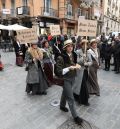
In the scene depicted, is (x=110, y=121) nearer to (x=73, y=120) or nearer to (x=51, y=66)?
(x=73, y=120)

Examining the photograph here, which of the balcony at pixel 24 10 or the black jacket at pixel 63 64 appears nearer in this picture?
the black jacket at pixel 63 64

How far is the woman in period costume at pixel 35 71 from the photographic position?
5914 mm

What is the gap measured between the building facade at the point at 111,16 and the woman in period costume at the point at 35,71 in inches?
1301

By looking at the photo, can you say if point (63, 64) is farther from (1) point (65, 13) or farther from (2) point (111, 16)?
(2) point (111, 16)

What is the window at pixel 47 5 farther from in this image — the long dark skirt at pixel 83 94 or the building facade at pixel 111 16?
the long dark skirt at pixel 83 94

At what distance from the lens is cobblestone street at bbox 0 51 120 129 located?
4.45 meters

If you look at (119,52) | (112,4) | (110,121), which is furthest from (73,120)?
(112,4)

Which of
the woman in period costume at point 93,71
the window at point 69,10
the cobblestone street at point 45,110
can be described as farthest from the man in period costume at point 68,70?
the window at point 69,10

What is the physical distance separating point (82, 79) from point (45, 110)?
1251mm

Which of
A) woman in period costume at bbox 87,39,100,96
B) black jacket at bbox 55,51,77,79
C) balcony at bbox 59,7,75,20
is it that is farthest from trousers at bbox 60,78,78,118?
balcony at bbox 59,7,75,20

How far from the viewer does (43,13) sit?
23.5 meters

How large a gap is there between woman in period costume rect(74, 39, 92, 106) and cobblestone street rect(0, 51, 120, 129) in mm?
268

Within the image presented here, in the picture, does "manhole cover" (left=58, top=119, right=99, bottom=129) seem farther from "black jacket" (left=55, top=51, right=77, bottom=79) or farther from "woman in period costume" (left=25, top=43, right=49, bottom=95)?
"woman in period costume" (left=25, top=43, right=49, bottom=95)

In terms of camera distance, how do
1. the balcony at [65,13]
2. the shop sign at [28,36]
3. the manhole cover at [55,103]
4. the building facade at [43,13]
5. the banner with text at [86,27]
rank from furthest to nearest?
the balcony at [65,13]
the building facade at [43,13]
the shop sign at [28,36]
the banner with text at [86,27]
the manhole cover at [55,103]
